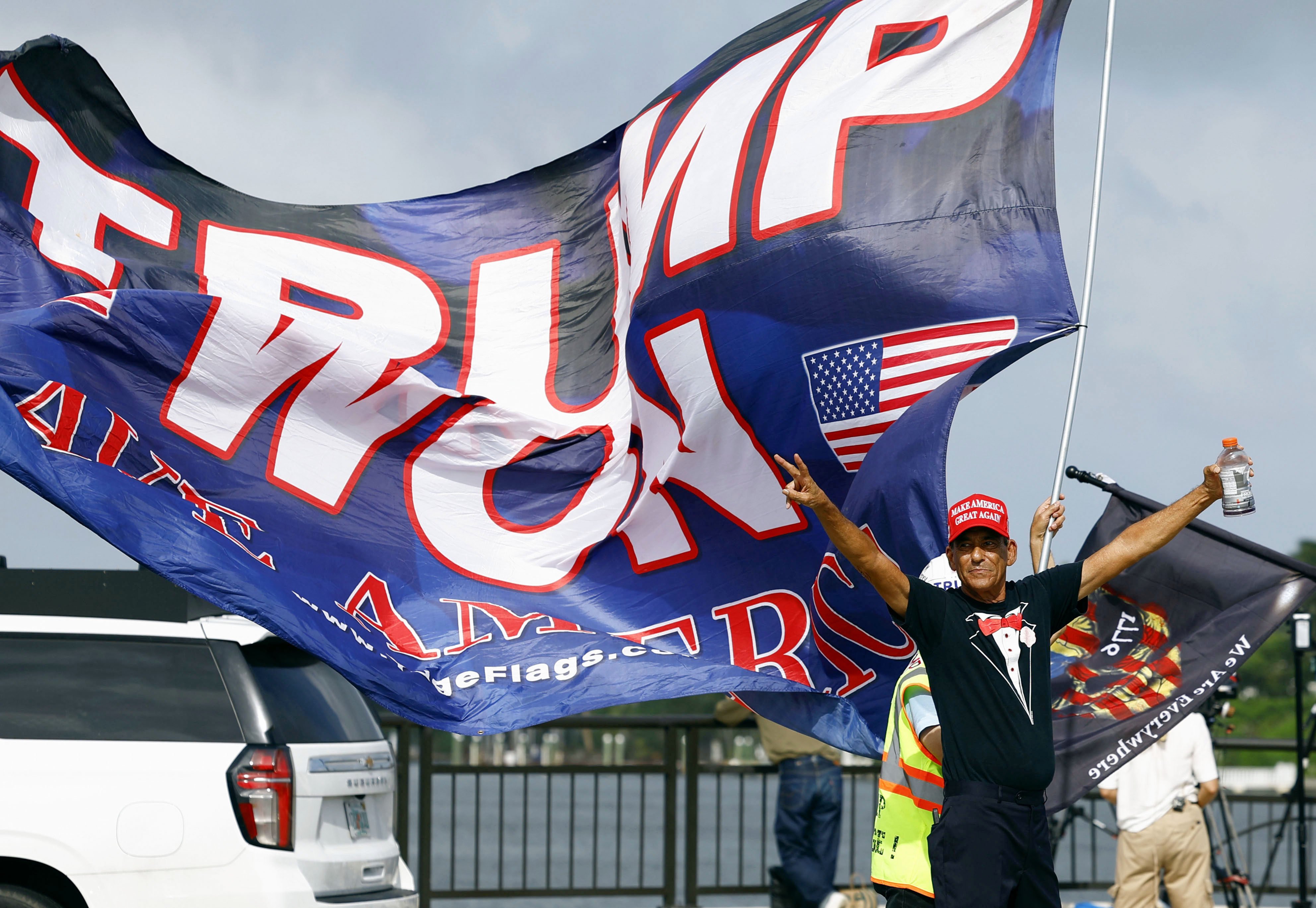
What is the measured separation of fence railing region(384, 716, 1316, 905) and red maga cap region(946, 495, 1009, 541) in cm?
507

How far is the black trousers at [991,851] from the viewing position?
14.0 ft

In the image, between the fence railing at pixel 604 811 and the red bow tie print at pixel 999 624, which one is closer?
the red bow tie print at pixel 999 624

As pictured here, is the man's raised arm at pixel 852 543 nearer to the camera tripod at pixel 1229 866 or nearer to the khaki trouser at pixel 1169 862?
the khaki trouser at pixel 1169 862

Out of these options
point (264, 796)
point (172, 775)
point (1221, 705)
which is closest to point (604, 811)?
point (1221, 705)

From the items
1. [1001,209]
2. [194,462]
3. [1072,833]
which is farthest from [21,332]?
[1072,833]

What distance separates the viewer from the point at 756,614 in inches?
240

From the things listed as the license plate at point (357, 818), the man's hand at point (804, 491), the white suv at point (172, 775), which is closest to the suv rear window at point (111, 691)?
the white suv at point (172, 775)

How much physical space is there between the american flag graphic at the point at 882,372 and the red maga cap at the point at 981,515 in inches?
49.6

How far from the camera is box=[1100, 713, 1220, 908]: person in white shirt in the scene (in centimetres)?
862

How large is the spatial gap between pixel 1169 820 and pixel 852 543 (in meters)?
5.26

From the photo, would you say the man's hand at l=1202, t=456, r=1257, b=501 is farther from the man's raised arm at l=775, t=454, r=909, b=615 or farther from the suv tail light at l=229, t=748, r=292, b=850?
the suv tail light at l=229, t=748, r=292, b=850

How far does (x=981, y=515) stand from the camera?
4.41 meters

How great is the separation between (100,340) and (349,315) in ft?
3.83

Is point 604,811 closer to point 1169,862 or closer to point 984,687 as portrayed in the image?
point 1169,862
